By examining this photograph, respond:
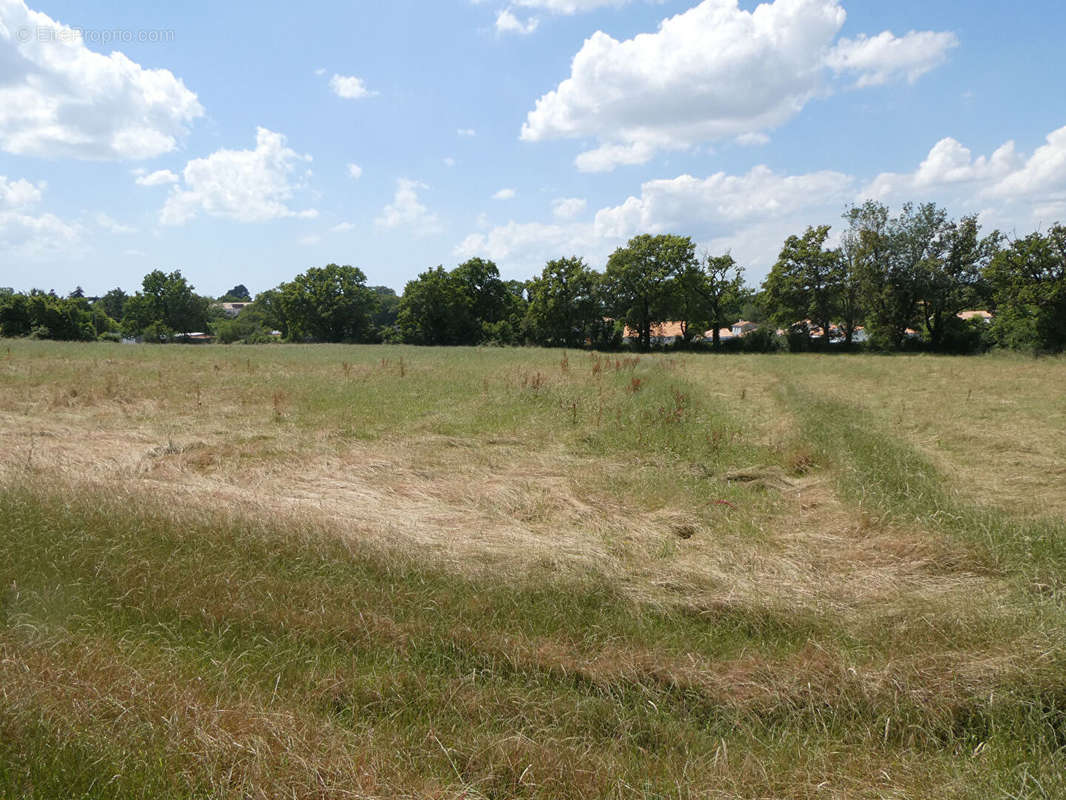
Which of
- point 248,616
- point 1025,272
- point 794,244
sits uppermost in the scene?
point 794,244

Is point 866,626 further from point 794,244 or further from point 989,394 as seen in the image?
point 794,244

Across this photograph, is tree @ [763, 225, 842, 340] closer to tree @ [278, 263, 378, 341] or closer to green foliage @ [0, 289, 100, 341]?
tree @ [278, 263, 378, 341]

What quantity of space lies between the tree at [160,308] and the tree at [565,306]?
2357 inches

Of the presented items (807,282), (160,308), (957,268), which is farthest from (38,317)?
(957,268)

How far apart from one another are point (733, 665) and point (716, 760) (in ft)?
3.30

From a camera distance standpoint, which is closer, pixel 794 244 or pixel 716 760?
pixel 716 760

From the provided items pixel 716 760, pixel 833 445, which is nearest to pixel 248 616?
pixel 716 760

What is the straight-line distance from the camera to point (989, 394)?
64.6 feet

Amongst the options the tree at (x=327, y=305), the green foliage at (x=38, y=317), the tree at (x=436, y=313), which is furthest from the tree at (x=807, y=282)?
the green foliage at (x=38, y=317)

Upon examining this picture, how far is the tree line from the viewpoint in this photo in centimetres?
4386

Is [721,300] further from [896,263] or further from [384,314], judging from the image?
[384,314]

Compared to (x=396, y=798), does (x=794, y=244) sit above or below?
above

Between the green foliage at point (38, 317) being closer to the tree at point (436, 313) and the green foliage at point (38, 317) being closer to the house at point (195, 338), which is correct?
the house at point (195, 338)

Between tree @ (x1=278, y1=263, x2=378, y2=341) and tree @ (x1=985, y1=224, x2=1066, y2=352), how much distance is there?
68474mm
